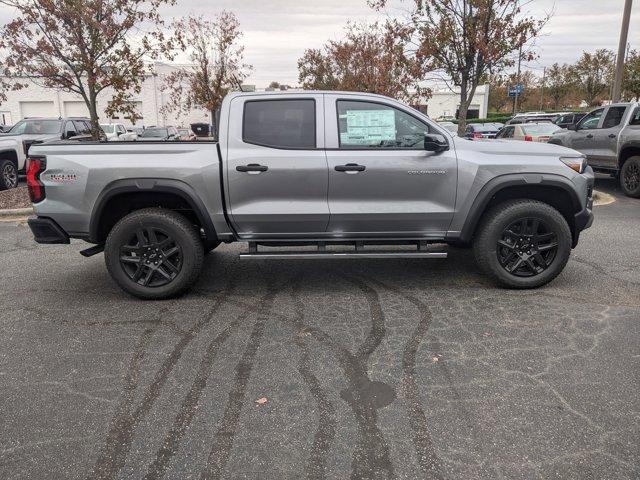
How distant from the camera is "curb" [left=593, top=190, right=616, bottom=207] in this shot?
32.3 feet

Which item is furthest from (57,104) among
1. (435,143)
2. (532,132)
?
(435,143)

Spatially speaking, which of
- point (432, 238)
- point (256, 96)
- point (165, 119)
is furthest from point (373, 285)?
point (165, 119)

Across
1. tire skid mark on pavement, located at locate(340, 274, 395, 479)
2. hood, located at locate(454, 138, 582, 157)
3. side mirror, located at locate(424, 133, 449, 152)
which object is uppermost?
side mirror, located at locate(424, 133, 449, 152)

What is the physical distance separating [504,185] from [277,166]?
205cm

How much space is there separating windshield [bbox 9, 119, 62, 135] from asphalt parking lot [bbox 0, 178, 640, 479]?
10.5 meters

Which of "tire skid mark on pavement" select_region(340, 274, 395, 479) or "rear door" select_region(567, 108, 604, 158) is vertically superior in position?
"rear door" select_region(567, 108, 604, 158)

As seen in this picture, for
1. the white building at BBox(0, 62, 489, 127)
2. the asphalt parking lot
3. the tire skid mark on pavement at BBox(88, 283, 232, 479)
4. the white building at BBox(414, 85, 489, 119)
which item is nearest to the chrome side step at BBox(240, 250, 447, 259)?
the asphalt parking lot

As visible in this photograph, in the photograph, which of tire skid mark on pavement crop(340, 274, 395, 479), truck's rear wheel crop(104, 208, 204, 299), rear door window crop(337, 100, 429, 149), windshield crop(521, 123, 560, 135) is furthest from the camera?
windshield crop(521, 123, 560, 135)

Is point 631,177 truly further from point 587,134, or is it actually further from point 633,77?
point 633,77

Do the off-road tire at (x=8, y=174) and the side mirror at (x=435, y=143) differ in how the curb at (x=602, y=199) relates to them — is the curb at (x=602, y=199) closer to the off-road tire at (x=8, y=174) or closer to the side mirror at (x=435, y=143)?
the side mirror at (x=435, y=143)

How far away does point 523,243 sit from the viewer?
4887 mm

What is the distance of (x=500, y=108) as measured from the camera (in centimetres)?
7456

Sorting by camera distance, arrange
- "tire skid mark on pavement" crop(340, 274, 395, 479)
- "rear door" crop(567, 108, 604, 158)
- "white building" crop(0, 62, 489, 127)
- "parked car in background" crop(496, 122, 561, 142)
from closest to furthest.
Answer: "tire skid mark on pavement" crop(340, 274, 395, 479)
"rear door" crop(567, 108, 604, 158)
"parked car in background" crop(496, 122, 561, 142)
"white building" crop(0, 62, 489, 127)

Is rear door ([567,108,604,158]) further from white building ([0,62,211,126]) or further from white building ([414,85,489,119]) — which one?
white building ([414,85,489,119])
